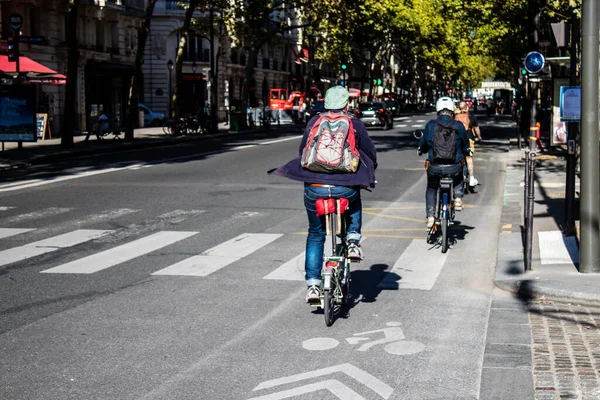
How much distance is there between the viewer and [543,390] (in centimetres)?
549

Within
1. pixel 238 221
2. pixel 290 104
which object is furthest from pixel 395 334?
pixel 290 104

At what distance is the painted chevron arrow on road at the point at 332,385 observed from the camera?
5410mm

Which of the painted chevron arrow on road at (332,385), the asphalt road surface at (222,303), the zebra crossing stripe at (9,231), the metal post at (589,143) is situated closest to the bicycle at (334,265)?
the asphalt road surface at (222,303)

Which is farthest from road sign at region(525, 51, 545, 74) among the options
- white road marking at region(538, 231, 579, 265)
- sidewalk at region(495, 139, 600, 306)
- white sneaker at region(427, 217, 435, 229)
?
white sneaker at region(427, 217, 435, 229)

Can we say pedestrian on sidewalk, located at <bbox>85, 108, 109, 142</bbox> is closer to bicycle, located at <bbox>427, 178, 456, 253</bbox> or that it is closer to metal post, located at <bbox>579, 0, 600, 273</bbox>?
bicycle, located at <bbox>427, 178, 456, 253</bbox>

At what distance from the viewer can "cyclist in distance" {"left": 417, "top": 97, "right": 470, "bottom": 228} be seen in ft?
37.4

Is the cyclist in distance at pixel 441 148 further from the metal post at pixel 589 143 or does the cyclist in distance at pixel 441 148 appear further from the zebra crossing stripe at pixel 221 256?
the metal post at pixel 589 143

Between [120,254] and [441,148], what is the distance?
388cm

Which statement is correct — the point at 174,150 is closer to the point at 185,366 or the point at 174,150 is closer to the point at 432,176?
the point at 432,176

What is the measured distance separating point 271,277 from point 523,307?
2460 millimetres

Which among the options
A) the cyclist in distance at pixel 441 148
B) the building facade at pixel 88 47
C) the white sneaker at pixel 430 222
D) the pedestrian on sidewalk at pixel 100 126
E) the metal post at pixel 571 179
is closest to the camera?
the metal post at pixel 571 179

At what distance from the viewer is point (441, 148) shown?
11.3 meters

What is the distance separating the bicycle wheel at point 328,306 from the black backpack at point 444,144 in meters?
4.59

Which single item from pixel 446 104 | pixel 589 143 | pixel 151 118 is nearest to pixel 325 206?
pixel 589 143
